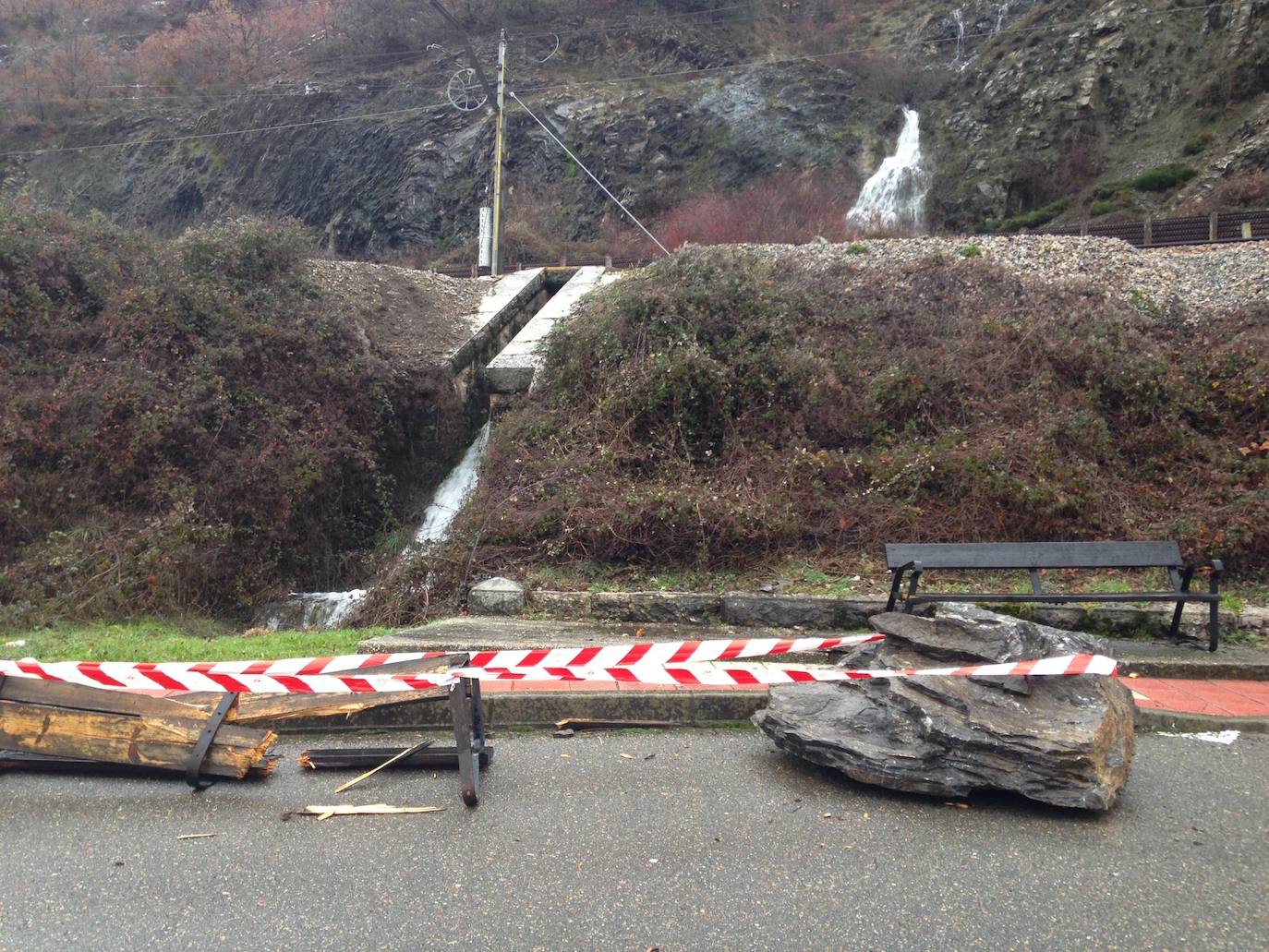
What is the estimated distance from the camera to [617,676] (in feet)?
17.5

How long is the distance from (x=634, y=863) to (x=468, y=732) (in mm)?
1087

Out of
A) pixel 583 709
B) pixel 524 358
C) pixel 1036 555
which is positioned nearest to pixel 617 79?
pixel 524 358

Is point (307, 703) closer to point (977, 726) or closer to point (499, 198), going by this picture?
point (977, 726)

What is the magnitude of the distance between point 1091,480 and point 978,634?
5024 mm

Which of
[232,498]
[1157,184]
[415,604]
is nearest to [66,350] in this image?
[232,498]

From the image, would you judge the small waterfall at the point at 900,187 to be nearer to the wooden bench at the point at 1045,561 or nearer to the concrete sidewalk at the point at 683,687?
the wooden bench at the point at 1045,561

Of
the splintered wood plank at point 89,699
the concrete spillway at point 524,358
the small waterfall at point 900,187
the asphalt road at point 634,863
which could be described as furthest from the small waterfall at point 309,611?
the small waterfall at point 900,187

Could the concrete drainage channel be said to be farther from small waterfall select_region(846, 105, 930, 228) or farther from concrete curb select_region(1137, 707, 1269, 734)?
small waterfall select_region(846, 105, 930, 228)

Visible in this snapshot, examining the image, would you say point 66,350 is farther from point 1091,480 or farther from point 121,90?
point 121,90

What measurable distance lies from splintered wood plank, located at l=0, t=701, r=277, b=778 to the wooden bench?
14.4 feet

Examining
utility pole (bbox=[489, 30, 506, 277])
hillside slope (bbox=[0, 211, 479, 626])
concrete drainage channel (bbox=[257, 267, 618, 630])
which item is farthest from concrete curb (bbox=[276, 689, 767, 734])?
utility pole (bbox=[489, 30, 506, 277])

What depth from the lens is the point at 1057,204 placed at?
32.2 meters

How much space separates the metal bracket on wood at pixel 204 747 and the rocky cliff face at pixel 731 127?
31132mm

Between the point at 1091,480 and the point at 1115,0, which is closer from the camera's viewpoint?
the point at 1091,480
